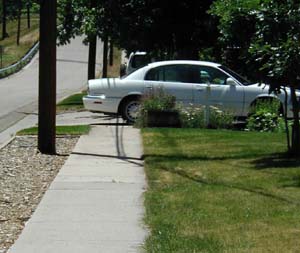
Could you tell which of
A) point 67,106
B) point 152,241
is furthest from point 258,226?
point 67,106

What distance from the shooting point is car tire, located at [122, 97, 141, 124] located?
1747 cm

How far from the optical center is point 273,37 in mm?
10016

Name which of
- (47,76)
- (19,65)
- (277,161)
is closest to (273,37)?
(277,161)

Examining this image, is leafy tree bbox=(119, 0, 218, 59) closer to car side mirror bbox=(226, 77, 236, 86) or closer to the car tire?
car side mirror bbox=(226, 77, 236, 86)

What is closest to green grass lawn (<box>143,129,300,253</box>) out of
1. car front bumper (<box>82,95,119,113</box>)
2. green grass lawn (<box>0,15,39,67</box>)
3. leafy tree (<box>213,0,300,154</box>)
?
leafy tree (<box>213,0,300,154</box>)

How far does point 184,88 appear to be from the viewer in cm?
1736

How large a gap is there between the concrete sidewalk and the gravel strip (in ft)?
0.49

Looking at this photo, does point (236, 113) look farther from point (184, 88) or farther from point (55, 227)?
point (55, 227)

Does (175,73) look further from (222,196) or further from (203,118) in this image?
(222,196)

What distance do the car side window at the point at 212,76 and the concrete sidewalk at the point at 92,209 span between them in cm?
601

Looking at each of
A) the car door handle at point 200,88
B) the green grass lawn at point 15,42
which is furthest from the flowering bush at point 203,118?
the green grass lawn at point 15,42

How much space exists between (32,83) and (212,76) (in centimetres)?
2423

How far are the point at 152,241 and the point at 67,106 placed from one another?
18.9m

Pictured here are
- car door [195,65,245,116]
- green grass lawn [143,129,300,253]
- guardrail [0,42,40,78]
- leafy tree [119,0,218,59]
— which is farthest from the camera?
guardrail [0,42,40,78]
